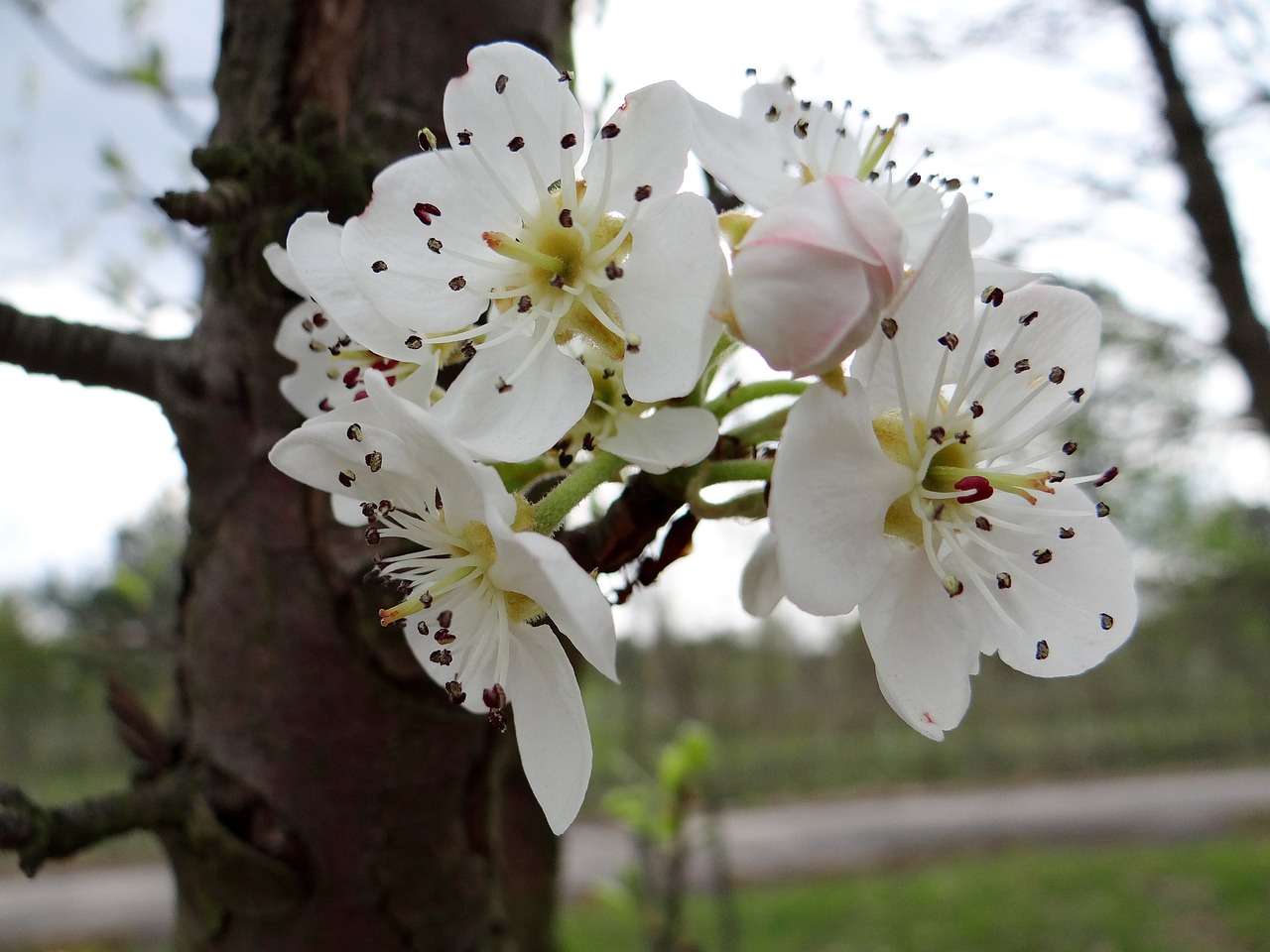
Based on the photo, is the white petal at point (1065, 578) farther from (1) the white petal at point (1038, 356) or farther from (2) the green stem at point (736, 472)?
(2) the green stem at point (736, 472)

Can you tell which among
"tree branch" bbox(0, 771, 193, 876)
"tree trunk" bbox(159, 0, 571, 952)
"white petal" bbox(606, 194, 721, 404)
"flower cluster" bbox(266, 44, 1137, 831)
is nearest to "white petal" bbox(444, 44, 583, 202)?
"flower cluster" bbox(266, 44, 1137, 831)

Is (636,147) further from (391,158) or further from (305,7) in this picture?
(305,7)

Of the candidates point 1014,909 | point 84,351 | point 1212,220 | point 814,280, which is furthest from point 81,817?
point 1014,909

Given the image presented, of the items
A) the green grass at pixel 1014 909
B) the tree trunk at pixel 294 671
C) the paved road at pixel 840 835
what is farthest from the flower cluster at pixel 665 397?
the paved road at pixel 840 835

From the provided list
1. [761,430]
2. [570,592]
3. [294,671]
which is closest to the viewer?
[570,592]

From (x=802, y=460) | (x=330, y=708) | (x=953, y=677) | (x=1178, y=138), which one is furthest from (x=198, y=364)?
(x=1178, y=138)

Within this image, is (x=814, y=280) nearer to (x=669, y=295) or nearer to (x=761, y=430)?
(x=669, y=295)
